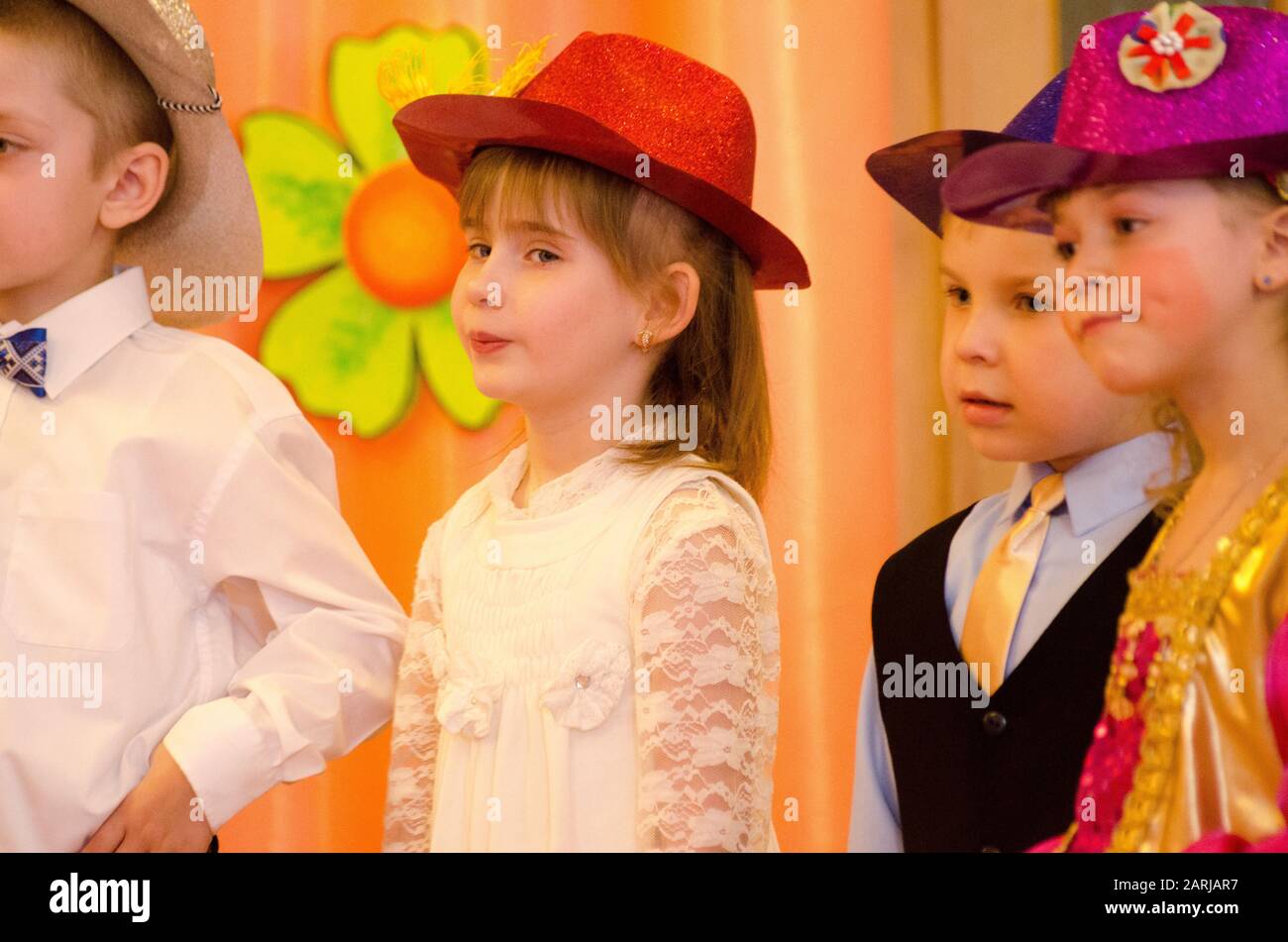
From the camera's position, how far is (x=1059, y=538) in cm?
151

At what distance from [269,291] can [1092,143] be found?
1116mm

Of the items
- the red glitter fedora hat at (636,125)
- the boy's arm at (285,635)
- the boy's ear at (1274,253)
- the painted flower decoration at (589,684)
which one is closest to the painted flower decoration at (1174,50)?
the boy's ear at (1274,253)

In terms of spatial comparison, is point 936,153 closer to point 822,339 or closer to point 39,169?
point 822,339

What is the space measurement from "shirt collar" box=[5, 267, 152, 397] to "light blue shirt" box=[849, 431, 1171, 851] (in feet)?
3.02

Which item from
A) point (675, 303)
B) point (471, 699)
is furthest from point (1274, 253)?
point (471, 699)

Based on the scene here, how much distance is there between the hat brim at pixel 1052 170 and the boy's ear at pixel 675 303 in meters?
0.30

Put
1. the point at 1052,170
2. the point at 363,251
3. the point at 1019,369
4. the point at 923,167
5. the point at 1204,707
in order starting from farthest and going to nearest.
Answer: the point at 363,251 < the point at 923,167 < the point at 1019,369 < the point at 1052,170 < the point at 1204,707

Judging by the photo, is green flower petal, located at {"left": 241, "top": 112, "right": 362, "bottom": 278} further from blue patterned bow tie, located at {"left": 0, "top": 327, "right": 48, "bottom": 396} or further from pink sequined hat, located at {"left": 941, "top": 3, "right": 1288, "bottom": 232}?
pink sequined hat, located at {"left": 941, "top": 3, "right": 1288, "bottom": 232}

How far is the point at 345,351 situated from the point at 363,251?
0.43ft

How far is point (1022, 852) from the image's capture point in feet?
4.71

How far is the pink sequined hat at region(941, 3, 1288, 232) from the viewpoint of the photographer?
4.32 ft

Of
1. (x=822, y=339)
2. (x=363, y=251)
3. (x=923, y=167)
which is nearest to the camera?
(x=923, y=167)
